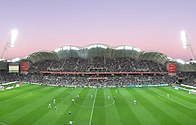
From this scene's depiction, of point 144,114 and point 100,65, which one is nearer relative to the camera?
point 144,114

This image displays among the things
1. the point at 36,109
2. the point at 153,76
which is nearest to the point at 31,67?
the point at 153,76

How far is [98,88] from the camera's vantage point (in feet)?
222

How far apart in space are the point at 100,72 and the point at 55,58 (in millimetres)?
29995

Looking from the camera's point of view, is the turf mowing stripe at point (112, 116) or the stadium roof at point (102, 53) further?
the stadium roof at point (102, 53)

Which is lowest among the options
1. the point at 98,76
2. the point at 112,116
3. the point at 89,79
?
the point at 112,116

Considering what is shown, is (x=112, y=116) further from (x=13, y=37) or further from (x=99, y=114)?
(x=13, y=37)

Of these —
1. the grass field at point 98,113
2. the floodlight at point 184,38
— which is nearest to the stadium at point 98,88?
the grass field at point 98,113

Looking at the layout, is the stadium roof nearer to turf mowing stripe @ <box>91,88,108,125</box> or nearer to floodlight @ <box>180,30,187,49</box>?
floodlight @ <box>180,30,187,49</box>

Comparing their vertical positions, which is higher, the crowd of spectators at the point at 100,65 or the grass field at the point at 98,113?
the crowd of spectators at the point at 100,65

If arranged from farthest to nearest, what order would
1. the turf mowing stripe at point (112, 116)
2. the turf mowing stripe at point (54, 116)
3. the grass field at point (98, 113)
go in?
the grass field at point (98, 113), the turf mowing stripe at point (112, 116), the turf mowing stripe at point (54, 116)

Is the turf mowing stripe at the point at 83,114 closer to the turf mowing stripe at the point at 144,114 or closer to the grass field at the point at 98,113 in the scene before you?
the grass field at the point at 98,113

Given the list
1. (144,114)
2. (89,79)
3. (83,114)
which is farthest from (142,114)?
(89,79)

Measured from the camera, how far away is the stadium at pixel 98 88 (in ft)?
102

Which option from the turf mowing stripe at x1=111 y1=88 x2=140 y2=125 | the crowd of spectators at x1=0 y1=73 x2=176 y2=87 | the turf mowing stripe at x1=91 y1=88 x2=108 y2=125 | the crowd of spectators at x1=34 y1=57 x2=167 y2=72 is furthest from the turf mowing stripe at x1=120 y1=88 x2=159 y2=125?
the crowd of spectators at x1=34 y1=57 x2=167 y2=72
